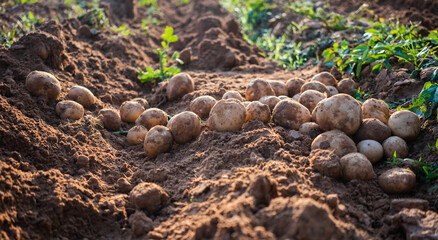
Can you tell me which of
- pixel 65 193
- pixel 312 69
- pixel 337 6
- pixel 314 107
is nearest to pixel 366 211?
pixel 314 107

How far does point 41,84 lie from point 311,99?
256cm

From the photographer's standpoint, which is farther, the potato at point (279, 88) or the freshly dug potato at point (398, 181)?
the potato at point (279, 88)

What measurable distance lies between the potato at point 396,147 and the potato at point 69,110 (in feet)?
9.03

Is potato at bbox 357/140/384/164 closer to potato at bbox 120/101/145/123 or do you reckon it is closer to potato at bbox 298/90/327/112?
potato at bbox 298/90/327/112

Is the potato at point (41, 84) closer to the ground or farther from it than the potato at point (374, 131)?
farther from it

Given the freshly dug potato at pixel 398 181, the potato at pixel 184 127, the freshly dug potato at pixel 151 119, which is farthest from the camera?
the freshly dug potato at pixel 151 119

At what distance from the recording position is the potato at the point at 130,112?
3715 millimetres

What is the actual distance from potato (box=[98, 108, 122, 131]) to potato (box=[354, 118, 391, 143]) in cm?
228

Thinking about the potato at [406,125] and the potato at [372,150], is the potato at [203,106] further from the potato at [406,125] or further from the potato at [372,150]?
the potato at [406,125]

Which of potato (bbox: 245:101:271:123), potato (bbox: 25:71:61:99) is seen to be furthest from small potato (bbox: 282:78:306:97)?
potato (bbox: 25:71:61:99)

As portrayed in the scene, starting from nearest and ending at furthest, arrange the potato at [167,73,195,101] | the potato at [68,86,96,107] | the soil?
the soil, the potato at [68,86,96,107], the potato at [167,73,195,101]

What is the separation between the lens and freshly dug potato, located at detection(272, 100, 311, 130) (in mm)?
3150

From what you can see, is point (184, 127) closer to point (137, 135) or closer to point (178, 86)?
point (137, 135)

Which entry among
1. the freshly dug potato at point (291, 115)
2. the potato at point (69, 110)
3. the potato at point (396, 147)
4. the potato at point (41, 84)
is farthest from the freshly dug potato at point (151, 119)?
the potato at point (396, 147)
